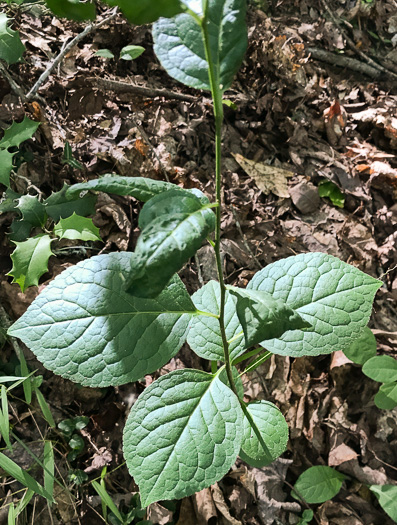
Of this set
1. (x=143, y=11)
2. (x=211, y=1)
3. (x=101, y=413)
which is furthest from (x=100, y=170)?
(x=143, y=11)

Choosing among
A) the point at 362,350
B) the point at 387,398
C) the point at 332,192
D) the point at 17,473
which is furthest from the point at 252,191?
the point at 17,473

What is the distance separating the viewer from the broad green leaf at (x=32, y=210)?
1890mm

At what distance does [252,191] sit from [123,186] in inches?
69.5

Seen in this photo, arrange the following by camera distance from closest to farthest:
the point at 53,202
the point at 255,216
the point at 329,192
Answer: the point at 53,202, the point at 255,216, the point at 329,192

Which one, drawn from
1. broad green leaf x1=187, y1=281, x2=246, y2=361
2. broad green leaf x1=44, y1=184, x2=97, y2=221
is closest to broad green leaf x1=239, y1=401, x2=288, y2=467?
broad green leaf x1=187, y1=281, x2=246, y2=361

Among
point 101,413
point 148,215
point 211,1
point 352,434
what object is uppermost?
point 211,1

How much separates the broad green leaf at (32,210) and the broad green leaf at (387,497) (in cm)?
200

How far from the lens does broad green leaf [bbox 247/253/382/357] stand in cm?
118

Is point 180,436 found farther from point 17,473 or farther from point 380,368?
point 380,368

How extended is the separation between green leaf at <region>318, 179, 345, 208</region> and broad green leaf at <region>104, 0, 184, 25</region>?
87.2 inches

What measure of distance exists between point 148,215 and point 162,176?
1688mm

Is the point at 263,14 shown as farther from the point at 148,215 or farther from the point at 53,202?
the point at 148,215

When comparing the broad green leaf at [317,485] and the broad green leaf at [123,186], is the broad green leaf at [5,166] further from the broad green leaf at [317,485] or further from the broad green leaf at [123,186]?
the broad green leaf at [317,485]

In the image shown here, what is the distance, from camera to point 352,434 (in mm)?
2043
